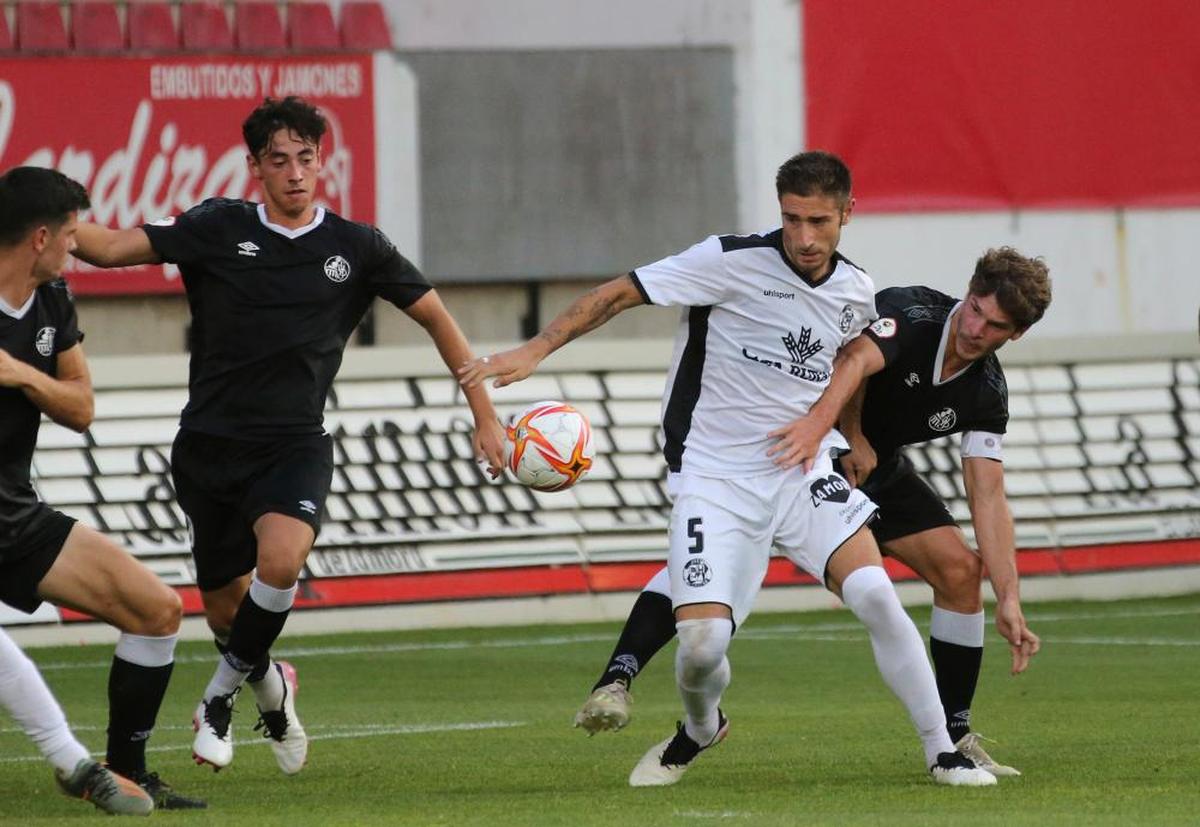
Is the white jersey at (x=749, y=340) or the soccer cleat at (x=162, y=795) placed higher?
the white jersey at (x=749, y=340)

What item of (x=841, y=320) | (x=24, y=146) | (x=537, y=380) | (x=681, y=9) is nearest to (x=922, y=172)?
(x=681, y=9)

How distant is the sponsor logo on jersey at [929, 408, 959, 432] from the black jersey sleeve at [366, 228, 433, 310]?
6.43 ft

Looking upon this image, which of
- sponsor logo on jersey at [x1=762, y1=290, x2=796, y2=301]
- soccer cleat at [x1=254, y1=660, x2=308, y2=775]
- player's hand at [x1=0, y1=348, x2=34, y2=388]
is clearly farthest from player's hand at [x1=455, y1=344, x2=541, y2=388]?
soccer cleat at [x1=254, y1=660, x2=308, y2=775]

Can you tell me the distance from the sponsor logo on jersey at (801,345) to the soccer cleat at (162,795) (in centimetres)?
253

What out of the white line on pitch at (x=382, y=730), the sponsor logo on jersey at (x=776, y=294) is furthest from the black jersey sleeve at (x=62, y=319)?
the white line on pitch at (x=382, y=730)

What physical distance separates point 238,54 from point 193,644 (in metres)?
5.95

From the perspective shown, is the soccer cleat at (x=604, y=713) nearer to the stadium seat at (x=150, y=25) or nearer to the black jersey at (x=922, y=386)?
the black jersey at (x=922, y=386)

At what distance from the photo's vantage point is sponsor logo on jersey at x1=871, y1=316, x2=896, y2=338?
820 cm

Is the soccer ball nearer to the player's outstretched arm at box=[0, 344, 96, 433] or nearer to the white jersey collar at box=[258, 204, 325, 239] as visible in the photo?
the white jersey collar at box=[258, 204, 325, 239]

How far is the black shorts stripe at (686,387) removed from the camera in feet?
26.7

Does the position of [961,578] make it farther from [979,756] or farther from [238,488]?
[238,488]

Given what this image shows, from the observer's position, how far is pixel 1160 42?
2095 cm

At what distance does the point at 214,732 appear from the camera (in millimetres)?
8305

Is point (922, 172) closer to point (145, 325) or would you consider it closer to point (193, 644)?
point (145, 325)
